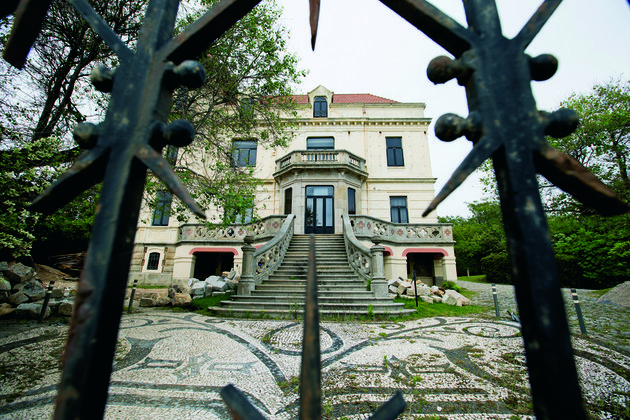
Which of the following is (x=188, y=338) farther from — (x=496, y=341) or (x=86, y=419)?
(x=496, y=341)

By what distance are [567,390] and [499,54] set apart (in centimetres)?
91

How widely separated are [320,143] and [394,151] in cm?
501

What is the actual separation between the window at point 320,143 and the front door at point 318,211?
4010 mm

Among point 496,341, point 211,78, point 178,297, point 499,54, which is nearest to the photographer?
point 499,54

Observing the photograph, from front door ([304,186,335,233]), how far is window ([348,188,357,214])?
1321 millimetres

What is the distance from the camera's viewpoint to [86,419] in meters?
0.61

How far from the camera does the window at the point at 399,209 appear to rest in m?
17.0

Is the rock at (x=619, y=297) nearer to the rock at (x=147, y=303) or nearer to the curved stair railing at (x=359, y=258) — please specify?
the curved stair railing at (x=359, y=258)

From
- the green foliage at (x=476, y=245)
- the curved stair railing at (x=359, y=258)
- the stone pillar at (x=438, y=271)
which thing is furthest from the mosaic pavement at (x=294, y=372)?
the green foliage at (x=476, y=245)

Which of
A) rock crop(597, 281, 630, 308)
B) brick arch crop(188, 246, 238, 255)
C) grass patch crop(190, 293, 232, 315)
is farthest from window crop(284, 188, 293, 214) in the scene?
rock crop(597, 281, 630, 308)

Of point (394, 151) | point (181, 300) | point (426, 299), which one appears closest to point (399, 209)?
point (394, 151)

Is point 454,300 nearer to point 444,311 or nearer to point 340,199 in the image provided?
point 444,311

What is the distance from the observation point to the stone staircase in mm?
6903

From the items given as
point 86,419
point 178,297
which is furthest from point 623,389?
point 178,297
